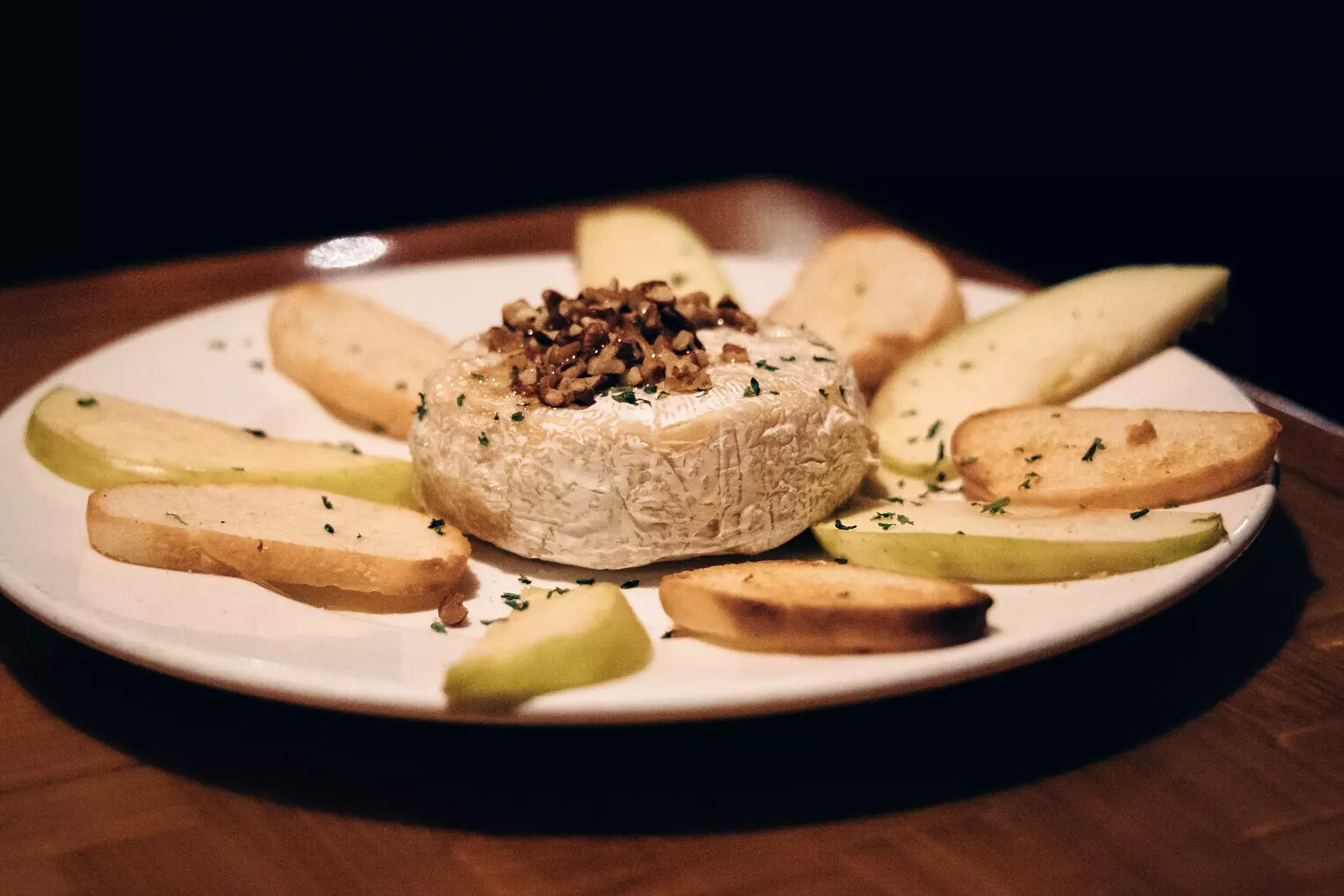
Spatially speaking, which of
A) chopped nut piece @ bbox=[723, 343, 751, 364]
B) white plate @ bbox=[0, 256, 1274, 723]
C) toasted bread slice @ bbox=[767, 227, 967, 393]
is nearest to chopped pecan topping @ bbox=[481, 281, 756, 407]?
chopped nut piece @ bbox=[723, 343, 751, 364]

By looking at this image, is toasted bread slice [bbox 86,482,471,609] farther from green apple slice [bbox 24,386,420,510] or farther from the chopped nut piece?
the chopped nut piece

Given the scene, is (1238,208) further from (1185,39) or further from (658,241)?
(658,241)

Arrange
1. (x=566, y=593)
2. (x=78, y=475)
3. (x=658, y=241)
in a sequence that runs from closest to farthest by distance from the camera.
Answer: (x=566, y=593)
(x=78, y=475)
(x=658, y=241)

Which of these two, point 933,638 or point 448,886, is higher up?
point 933,638

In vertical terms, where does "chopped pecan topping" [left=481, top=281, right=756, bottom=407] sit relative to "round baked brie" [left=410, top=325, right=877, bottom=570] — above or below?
above

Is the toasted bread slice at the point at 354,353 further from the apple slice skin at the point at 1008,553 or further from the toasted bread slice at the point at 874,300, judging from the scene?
the apple slice skin at the point at 1008,553

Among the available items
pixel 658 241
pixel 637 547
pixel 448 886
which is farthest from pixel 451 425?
pixel 658 241
